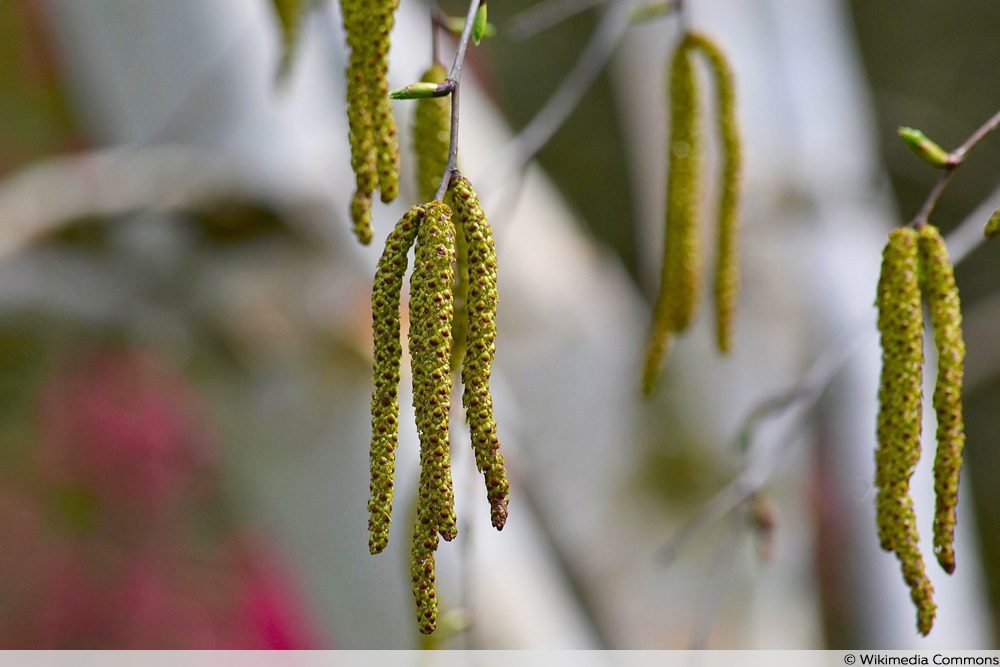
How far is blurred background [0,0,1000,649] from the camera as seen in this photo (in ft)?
5.16

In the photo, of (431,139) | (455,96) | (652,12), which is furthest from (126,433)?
(455,96)

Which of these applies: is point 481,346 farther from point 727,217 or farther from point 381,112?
point 727,217

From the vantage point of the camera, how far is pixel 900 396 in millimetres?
596

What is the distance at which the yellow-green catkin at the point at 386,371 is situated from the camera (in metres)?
0.45

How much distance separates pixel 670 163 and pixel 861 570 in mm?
1038

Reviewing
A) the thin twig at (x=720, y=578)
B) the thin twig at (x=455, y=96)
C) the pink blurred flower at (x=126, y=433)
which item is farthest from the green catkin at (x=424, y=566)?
the pink blurred flower at (x=126, y=433)

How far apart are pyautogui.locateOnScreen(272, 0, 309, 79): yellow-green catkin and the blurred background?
0.67 feet

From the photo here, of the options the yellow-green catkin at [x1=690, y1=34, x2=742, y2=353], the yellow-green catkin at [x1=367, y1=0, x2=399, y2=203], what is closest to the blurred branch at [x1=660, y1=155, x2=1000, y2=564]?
the yellow-green catkin at [x1=690, y1=34, x2=742, y2=353]

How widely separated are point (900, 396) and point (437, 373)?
296 mm

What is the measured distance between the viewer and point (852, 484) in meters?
1.63

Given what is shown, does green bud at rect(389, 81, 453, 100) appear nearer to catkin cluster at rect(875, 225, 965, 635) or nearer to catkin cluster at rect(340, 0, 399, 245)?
catkin cluster at rect(340, 0, 399, 245)

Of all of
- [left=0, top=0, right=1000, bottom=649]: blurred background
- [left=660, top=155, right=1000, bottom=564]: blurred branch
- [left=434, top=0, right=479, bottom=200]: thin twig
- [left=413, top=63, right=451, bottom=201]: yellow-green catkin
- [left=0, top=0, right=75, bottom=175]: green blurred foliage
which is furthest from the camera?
[left=0, top=0, right=75, bottom=175]: green blurred foliage

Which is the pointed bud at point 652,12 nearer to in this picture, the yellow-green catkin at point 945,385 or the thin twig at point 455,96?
the yellow-green catkin at point 945,385

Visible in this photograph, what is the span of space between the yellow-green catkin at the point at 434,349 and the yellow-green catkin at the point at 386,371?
0.01 meters
